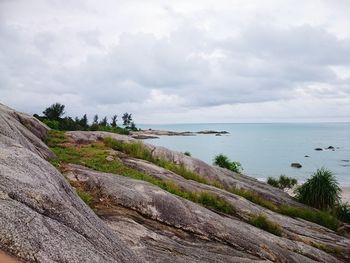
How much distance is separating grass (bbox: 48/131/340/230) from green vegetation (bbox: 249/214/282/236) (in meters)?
1.28

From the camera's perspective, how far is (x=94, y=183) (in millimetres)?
15281

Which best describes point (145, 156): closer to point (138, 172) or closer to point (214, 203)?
point (138, 172)

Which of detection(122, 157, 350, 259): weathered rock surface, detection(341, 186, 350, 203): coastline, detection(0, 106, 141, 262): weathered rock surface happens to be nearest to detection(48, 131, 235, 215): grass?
detection(122, 157, 350, 259): weathered rock surface

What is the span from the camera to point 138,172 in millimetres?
20500

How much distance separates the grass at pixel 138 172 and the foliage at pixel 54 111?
4054cm

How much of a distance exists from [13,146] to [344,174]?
8425cm

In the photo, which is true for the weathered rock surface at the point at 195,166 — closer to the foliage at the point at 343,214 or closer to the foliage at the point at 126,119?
the foliage at the point at 343,214

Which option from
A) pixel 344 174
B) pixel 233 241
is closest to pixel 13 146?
pixel 233 241

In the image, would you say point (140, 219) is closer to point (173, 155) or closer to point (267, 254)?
point (267, 254)

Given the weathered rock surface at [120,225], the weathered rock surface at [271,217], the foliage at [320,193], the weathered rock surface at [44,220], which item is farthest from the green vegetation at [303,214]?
the weathered rock surface at [44,220]

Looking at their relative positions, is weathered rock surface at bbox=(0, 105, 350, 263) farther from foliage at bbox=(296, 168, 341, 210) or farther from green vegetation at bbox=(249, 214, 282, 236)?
foliage at bbox=(296, 168, 341, 210)

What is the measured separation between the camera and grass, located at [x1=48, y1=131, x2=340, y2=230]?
18891 millimetres

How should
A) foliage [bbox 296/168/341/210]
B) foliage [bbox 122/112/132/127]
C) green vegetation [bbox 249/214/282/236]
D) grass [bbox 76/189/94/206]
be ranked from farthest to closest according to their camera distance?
Result: foliage [bbox 122/112/132/127] < foliage [bbox 296/168/341/210] < green vegetation [bbox 249/214/282/236] < grass [bbox 76/189/94/206]

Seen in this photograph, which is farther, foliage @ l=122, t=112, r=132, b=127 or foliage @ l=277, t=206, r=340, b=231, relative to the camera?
foliage @ l=122, t=112, r=132, b=127
